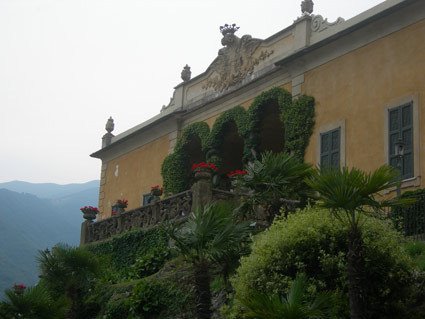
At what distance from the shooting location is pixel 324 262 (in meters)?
12.5

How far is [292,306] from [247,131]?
15.2 meters

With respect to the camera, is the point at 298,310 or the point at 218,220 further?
the point at 218,220

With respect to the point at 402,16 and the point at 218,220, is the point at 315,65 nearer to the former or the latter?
the point at 402,16

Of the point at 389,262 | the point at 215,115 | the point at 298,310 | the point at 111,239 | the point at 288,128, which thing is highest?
the point at 215,115

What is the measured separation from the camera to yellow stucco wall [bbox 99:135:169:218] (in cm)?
3116

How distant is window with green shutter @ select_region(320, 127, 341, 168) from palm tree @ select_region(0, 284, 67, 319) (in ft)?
28.4

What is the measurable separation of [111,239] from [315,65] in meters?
8.16

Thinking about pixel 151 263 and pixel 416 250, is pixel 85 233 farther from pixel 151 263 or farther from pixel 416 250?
pixel 416 250

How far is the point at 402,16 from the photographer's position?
20797 mm

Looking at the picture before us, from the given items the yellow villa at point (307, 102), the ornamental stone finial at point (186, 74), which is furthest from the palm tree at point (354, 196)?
the ornamental stone finial at point (186, 74)

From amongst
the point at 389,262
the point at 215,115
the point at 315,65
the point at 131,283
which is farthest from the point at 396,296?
the point at 215,115

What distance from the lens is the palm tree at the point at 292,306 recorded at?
10.7 m

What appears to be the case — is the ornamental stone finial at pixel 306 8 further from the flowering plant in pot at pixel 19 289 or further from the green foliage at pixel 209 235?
the green foliage at pixel 209 235

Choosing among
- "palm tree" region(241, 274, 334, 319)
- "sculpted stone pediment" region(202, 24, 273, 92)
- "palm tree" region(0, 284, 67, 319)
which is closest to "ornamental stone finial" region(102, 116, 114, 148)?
"sculpted stone pediment" region(202, 24, 273, 92)
